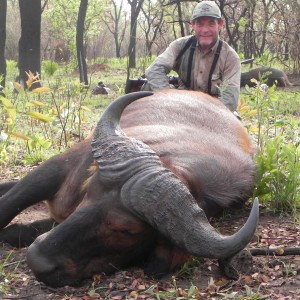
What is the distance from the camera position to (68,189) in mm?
4207

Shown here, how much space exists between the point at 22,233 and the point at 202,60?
3.68 meters

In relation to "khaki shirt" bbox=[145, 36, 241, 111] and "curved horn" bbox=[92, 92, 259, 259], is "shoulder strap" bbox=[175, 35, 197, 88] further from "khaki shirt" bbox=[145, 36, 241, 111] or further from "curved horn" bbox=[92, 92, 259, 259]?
"curved horn" bbox=[92, 92, 259, 259]

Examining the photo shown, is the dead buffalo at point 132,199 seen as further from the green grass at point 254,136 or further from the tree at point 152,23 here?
the tree at point 152,23

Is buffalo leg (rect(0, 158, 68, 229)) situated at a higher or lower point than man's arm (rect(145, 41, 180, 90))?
lower

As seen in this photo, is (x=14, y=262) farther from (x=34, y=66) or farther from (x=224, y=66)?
(x=34, y=66)

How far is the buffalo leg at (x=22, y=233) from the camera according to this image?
14.1ft

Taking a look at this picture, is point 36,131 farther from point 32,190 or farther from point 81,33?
point 81,33

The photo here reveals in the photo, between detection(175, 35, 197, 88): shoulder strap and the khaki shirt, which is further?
detection(175, 35, 197, 88): shoulder strap

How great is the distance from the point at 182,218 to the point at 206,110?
223 centimetres

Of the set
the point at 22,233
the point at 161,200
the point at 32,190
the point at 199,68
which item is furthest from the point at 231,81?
the point at 161,200

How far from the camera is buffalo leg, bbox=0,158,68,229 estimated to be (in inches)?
170

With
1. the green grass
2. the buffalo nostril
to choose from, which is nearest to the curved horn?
the buffalo nostril

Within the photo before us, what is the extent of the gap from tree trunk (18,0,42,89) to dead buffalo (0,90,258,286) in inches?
420

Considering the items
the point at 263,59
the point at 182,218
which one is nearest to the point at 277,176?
the point at 182,218
